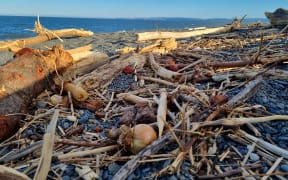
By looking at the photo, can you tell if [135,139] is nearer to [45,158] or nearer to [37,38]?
[45,158]

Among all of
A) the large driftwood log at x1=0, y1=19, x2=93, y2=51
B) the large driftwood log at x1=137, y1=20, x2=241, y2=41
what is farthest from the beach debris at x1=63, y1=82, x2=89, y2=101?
the large driftwood log at x1=137, y1=20, x2=241, y2=41

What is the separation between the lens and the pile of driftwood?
2.54m

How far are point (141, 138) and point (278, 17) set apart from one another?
12.5 meters

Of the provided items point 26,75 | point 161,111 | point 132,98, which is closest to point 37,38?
point 26,75

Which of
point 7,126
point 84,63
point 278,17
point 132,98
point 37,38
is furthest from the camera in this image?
point 278,17

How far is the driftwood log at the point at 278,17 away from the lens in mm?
12510

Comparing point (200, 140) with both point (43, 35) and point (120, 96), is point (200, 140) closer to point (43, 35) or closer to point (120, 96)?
point (120, 96)

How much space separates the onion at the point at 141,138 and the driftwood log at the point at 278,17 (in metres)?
11.8

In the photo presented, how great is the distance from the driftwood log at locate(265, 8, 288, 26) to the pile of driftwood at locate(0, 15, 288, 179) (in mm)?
7961

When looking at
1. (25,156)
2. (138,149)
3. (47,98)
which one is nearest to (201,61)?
(47,98)

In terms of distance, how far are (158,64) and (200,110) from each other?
234 cm

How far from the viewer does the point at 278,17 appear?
12.9m

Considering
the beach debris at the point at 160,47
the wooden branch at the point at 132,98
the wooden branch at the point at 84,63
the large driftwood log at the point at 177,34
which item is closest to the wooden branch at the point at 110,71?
the wooden branch at the point at 84,63

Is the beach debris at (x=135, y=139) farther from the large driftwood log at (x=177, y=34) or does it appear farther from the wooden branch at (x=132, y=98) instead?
the large driftwood log at (x=177, y=34)
